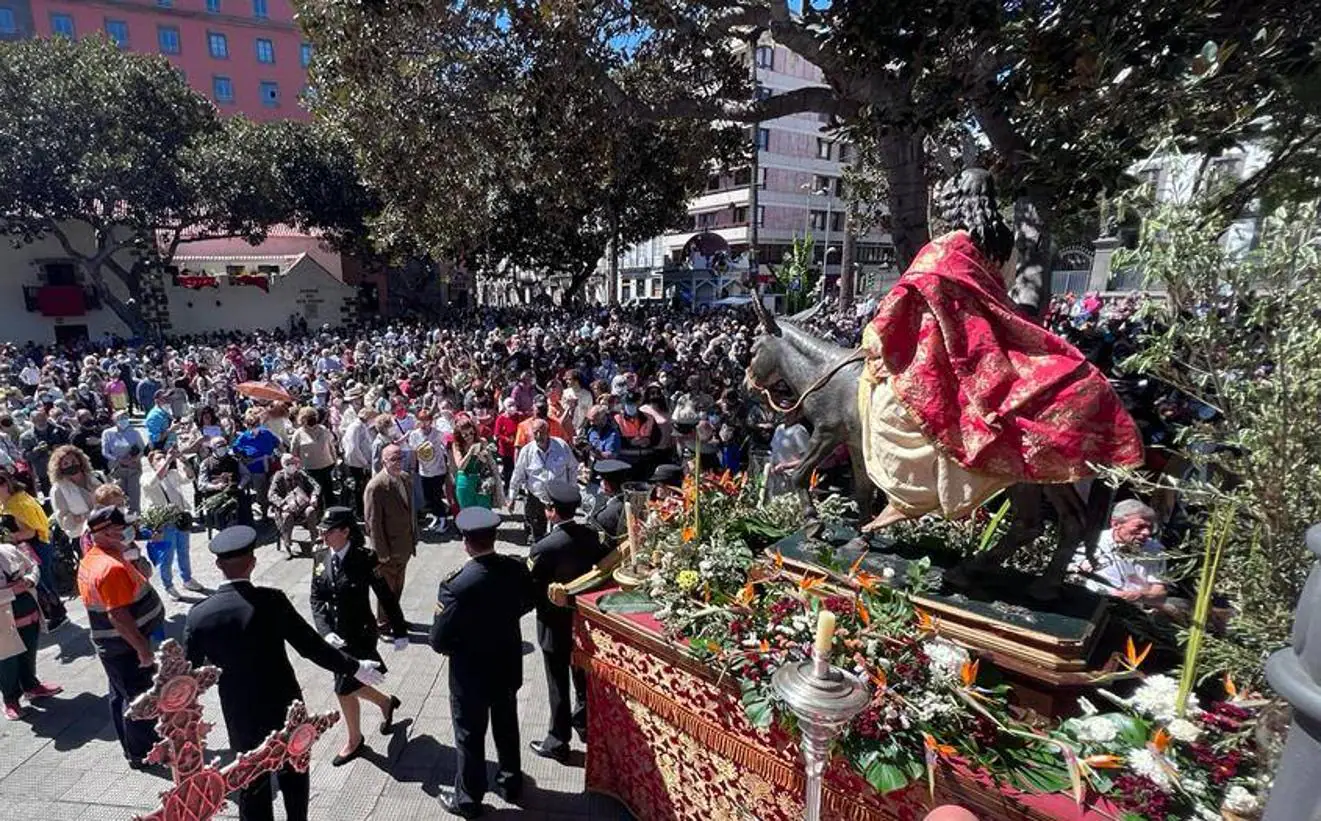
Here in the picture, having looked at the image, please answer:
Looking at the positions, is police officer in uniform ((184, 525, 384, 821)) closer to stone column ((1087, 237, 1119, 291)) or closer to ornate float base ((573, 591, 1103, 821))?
ornate float base ((573, 591, 1103, 821))

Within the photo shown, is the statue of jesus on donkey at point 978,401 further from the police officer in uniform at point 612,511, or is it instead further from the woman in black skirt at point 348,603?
the woman in black skirt at point 348,603

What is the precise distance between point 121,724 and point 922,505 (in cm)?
548

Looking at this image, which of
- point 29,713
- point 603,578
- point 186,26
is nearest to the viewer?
point 603,578

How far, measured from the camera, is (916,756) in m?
2.58

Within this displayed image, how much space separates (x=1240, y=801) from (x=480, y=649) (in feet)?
11.5

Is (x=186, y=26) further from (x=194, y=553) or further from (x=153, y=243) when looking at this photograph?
(x=194, y=553)

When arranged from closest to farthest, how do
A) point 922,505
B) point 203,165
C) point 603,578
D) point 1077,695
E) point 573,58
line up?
point 1077,695 → point 922,505 → point 603,578 → point 573,58 → point 203,165

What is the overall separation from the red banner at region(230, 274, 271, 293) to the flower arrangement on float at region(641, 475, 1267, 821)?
3481 centimetres

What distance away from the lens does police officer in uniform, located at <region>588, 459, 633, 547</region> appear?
5.05 metres

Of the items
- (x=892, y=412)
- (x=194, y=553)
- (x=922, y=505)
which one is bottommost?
(x=194, y=553)

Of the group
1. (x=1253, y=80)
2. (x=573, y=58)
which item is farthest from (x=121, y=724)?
(x=1253, y=80)

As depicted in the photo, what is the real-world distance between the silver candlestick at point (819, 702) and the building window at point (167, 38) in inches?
2184

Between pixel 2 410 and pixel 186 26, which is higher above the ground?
pixel 186 26

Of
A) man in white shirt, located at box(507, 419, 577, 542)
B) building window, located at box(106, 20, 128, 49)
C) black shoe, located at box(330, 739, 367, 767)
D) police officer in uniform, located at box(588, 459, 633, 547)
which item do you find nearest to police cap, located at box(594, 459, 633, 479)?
police officer in uniform, located at box(588, 459, 633, 547)
